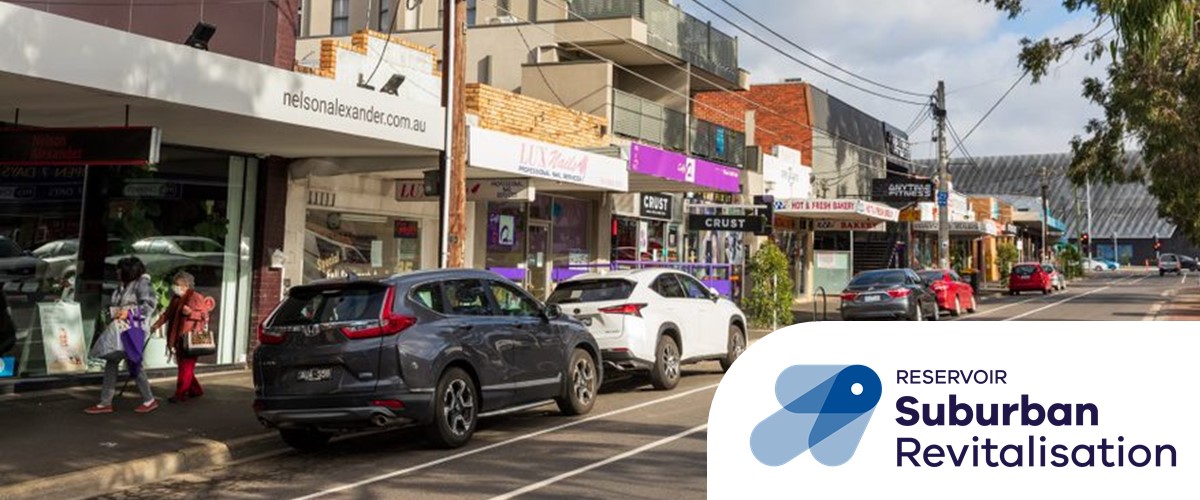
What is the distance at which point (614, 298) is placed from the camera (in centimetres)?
1333

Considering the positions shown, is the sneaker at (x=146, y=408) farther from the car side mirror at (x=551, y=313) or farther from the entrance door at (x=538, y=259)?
the entrance door at (x=538, y=259)

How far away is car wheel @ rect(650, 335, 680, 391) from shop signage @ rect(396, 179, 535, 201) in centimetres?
463

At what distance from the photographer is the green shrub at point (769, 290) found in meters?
22.9

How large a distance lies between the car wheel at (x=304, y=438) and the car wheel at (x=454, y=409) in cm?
138

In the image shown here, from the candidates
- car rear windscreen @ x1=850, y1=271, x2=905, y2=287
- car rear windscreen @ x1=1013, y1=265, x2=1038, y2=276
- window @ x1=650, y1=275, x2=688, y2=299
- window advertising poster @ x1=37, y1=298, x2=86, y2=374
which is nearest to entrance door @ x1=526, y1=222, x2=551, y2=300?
window @ x1=650, y1=275, x2=688, y2=299

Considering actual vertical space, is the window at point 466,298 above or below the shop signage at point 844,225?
below

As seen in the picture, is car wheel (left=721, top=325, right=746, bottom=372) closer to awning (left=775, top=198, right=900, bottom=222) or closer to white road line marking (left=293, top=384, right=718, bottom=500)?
white road line marking (left=293, top=384, right=718, bottom=500)

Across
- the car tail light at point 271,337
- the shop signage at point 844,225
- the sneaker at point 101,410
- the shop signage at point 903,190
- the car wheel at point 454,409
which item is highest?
the shop signage at point 903,190

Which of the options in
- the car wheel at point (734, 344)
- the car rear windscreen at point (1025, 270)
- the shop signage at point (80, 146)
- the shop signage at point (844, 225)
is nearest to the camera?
the shop signage at point (80, 146)

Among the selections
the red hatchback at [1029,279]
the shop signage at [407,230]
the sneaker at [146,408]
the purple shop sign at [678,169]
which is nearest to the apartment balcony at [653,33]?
the purple shop sign at [678,169]

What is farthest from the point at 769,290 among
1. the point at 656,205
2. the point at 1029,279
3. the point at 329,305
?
the point at 1029,279

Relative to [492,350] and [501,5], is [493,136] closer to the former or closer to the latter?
[492,350]

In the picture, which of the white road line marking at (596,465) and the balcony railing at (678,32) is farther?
the balcony railing at (678,32)

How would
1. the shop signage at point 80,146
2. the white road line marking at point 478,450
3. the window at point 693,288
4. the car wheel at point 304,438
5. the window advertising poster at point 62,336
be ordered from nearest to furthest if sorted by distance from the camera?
the white road line marking at point 478,450, the car wheel at point 304,438, the shop signage at point 80,146, the window advertising poster at point 62,336, the window at point 693,288
